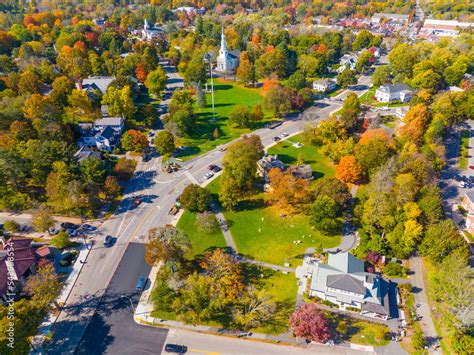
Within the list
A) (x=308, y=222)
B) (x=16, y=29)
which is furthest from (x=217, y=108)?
(x=16, y=29)

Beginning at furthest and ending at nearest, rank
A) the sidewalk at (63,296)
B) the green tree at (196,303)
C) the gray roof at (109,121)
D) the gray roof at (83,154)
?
the gray roof at (109,121) < the gray roof at (83,154) < the green tree at (196,303) < the sidewalk at (63,296)

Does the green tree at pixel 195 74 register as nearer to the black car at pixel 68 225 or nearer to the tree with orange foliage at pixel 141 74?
the tree with orange foliage at pixel 141 74

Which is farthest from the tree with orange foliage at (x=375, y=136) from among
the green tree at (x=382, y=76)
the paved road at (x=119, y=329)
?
the paved road at (x=119, y=329)

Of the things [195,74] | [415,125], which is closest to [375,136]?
[415,125]

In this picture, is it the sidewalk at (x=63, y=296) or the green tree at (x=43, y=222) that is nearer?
the sidewalk at (x=63, y=296)

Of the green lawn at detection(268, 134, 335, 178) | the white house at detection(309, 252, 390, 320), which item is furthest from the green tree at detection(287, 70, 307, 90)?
the white house at detection(309, 252, 390, 320)

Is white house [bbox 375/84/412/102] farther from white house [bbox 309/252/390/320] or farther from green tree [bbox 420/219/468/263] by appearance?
white house [bbox 309/252/390/320]
